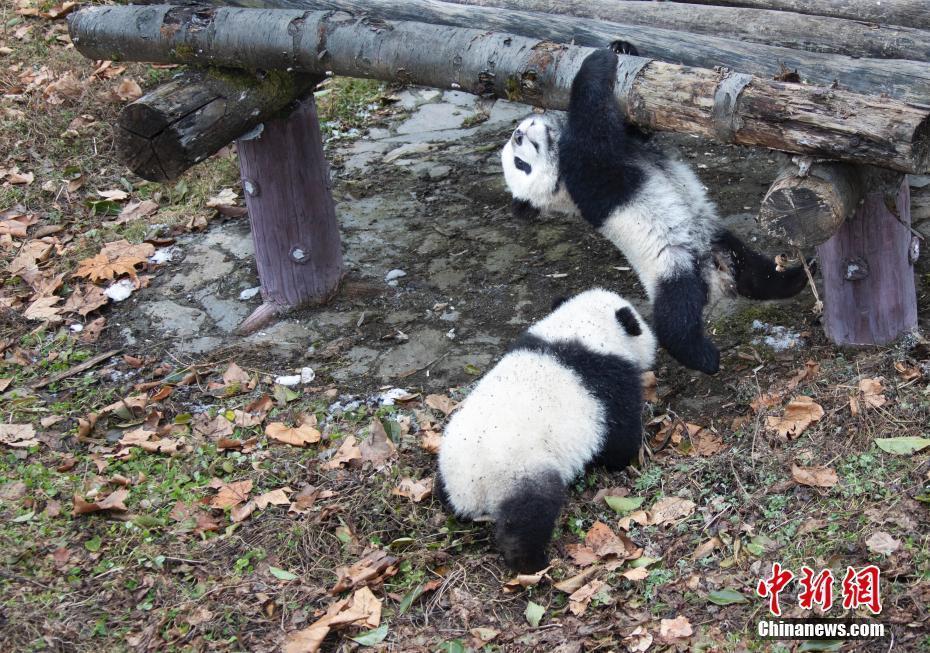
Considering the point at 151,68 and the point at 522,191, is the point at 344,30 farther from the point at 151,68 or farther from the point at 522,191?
the point at 151,68

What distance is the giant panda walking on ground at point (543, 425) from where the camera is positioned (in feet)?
11.6

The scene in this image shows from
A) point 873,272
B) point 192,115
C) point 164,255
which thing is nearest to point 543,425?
point 873,272

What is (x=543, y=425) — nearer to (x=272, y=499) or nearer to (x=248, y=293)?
(x=272, y=499)

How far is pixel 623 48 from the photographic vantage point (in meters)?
4.46

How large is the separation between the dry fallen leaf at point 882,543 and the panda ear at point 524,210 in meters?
2.64

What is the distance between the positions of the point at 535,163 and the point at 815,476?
7.57ft

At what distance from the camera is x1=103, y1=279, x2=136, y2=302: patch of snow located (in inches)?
236

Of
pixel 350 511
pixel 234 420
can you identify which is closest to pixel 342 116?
pixel 234 420

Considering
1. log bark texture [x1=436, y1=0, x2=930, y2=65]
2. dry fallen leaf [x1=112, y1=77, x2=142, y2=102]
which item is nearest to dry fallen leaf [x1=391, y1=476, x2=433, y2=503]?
log bark texture [x1=436, y1=0, x2=930, y2=65]

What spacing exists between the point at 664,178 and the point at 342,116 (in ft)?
15.1

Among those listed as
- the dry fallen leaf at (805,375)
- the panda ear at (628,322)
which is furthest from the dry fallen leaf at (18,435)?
the dry fallen leaf at (805,375)

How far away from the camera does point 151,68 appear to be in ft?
27.9

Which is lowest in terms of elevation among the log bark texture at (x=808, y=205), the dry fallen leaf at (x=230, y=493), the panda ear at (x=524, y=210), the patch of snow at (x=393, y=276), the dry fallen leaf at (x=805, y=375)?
the dry fallen leaf at (x=230, y=493)

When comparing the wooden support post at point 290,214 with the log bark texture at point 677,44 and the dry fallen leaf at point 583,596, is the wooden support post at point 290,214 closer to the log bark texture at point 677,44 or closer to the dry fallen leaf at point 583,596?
the log bark texture at point 677,44
